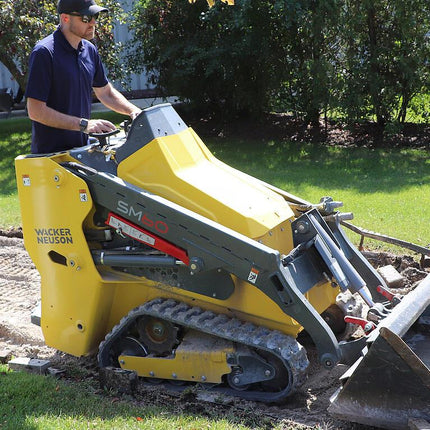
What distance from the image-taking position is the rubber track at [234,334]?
4.29 metres

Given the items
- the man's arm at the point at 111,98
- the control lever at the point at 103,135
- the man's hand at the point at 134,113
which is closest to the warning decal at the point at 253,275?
the control lever at the point at 103,135

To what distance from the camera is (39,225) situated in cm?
490

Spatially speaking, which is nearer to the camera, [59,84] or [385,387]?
[385,387]

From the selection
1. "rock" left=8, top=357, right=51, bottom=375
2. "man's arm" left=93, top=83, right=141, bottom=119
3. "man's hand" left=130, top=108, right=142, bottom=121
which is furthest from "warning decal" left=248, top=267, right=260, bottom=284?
"man's arm" left=93, top=83, right=141, bottom=119

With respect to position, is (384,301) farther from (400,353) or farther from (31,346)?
(31,346)

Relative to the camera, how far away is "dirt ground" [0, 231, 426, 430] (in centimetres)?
421

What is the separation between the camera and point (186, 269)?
4.58 metres

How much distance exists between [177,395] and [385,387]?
1.34 m

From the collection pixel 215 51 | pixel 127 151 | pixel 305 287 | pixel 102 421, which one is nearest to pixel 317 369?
pixel 305 287

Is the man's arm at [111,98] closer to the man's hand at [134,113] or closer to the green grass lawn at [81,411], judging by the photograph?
the man's hand at [134,113]

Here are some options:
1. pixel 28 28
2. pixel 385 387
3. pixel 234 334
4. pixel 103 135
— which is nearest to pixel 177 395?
pixel 234 334

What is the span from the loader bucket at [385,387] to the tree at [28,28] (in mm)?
9738

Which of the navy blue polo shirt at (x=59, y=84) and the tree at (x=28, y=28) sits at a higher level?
the tree at (x=28, y=28)

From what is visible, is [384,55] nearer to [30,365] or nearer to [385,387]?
[30,365]
